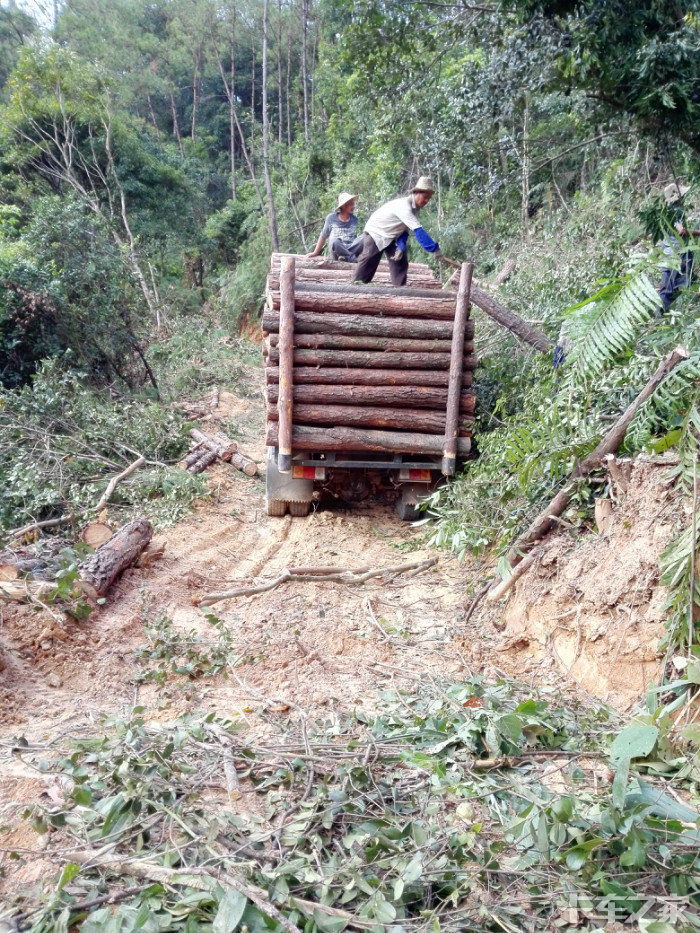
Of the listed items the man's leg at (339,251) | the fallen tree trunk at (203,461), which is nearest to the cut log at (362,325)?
the fallen tree trunk at (203,461)

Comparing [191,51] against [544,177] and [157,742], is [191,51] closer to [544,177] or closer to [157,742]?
[544,177]

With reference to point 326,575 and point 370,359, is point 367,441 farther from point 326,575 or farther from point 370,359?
point 326,575

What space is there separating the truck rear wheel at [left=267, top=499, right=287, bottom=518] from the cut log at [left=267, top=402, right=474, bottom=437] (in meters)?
1.09

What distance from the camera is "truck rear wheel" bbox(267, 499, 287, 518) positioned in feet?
24.0

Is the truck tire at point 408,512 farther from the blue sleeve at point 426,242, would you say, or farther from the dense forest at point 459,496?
the blue sleeve at point 426,242

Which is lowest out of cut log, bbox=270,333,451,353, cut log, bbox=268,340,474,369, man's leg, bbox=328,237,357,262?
cut log, bbox=268,340,474,369

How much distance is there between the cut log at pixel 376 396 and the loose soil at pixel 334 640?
5.43 ft

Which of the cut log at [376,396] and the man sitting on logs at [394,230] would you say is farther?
the man sitting on logs at [394,230]

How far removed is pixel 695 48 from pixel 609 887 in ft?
23.0

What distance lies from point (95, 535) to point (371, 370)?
9.88ft

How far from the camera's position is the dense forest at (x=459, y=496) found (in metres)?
2.12

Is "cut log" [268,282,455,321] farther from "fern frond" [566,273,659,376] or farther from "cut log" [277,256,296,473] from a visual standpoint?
"fern frond" [566,273,659,376]

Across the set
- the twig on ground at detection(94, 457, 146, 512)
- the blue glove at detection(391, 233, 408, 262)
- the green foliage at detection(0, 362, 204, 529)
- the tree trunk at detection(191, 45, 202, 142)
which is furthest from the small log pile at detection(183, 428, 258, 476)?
the tree trunk at detection(191, 45, 202, 142)

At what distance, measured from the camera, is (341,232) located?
966 cm
